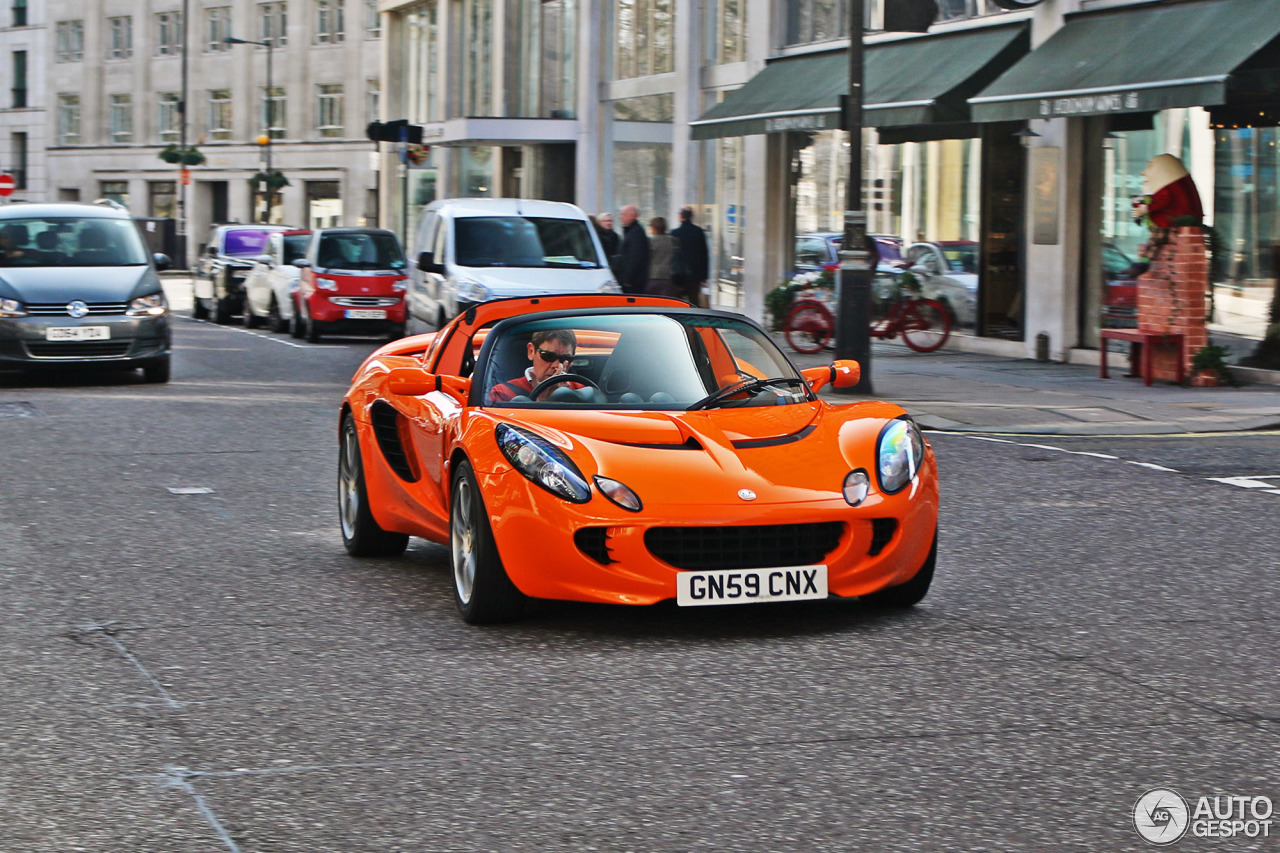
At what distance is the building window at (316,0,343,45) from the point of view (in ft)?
247

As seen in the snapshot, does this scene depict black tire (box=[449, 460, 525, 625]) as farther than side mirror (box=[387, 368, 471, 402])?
No

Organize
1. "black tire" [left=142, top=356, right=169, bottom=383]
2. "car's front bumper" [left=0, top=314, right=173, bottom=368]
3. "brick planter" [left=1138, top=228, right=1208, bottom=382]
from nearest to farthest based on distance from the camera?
"car's front bumper" [left=0, top=314, right=173, bottom=368]
"brick planter" [left=1138, top=228, right=1208, bottom=382]
"black tire" [left=142, top=356, right=169, bottom=383]

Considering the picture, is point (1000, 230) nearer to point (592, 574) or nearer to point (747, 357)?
point (747, 357)

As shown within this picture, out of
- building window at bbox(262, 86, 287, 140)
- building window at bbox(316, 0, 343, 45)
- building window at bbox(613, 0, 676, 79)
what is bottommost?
building window at bbox(613, 0, 676, 79)

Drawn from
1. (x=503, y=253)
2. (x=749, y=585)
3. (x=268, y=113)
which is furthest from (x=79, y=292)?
(x=268, y=113)

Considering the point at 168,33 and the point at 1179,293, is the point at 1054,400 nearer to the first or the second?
the point at 1179,293

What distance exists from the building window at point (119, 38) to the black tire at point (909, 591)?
83822mm

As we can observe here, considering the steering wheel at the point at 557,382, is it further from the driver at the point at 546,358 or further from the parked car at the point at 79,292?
the parked car at the point at 79,292

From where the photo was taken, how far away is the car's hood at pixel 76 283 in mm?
17594

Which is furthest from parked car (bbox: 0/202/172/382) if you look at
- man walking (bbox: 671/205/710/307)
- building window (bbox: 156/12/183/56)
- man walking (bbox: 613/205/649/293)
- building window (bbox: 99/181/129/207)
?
building window (bbox: 99/181/129/207)

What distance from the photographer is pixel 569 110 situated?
39.4 meters

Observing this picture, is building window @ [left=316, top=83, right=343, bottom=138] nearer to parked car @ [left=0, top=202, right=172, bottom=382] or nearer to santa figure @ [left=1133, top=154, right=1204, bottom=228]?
parked car @ [left=0, top=202, right=172, bottom=382]

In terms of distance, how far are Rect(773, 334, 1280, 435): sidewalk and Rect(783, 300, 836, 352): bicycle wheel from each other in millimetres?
894

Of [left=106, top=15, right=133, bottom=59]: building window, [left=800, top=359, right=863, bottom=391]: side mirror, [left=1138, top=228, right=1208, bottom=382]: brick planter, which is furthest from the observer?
[left=106, top=15, right=133, bottom=59]: building window
